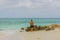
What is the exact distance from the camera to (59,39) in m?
4.38

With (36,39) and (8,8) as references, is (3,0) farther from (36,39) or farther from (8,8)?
(36,39)

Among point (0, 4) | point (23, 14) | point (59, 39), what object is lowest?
point (59, 39)

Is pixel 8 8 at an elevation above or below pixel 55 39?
above

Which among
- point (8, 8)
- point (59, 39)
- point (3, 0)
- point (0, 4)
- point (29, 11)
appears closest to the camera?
point (59, 39)

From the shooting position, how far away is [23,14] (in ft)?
27.1

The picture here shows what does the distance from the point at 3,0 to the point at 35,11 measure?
→ 2.57 meters

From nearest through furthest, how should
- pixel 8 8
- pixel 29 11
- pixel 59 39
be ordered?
pixel 59 39 < pixel 8 8 < pixel 29 11

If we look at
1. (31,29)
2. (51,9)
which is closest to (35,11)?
(51,9)

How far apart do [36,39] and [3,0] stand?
6.64 ft

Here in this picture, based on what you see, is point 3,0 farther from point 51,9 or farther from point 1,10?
point 51,9

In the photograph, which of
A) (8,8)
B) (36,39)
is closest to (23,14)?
(8,8)

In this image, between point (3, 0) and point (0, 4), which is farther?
point (0, 4)

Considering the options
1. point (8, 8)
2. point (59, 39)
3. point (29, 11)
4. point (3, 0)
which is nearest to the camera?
point (59, 39)

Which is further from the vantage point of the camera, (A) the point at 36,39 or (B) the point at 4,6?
(B) the point at 4,6
